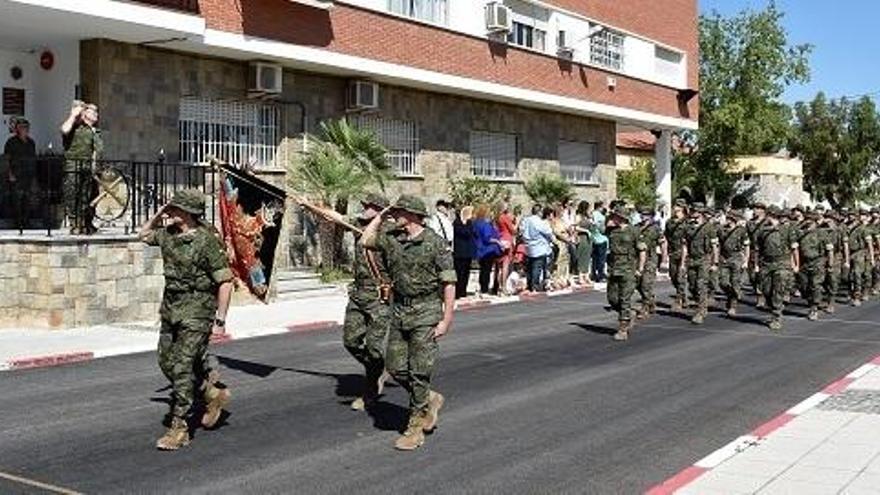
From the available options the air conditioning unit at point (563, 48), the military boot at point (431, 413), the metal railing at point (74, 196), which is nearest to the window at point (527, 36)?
the air conditioning unit at point (563, 48)

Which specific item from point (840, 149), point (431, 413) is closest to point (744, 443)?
point (431, 413)

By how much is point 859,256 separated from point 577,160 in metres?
11.6

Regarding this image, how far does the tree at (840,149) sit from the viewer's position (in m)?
71.2

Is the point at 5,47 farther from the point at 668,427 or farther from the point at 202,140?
the point at 668,427

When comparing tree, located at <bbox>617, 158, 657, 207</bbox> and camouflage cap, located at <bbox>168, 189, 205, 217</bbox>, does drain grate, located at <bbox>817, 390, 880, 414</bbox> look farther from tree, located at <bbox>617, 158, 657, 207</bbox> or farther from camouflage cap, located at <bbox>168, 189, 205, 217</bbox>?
tree, located at <bbox>617, 158, 657, 207</bbox>

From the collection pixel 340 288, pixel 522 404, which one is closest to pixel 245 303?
pixel 340 288

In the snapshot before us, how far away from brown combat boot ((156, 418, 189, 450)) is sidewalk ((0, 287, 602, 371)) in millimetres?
4108

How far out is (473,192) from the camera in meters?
23.8

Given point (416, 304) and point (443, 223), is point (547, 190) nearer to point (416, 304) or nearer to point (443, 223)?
point (443, 223)

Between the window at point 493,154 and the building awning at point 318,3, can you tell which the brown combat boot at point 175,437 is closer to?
the building awning at point 318,3

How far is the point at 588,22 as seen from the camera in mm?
29250

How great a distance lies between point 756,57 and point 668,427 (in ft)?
141

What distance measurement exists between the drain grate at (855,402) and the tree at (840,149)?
210 ft

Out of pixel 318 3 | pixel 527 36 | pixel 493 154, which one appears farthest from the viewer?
pixel 527 36
